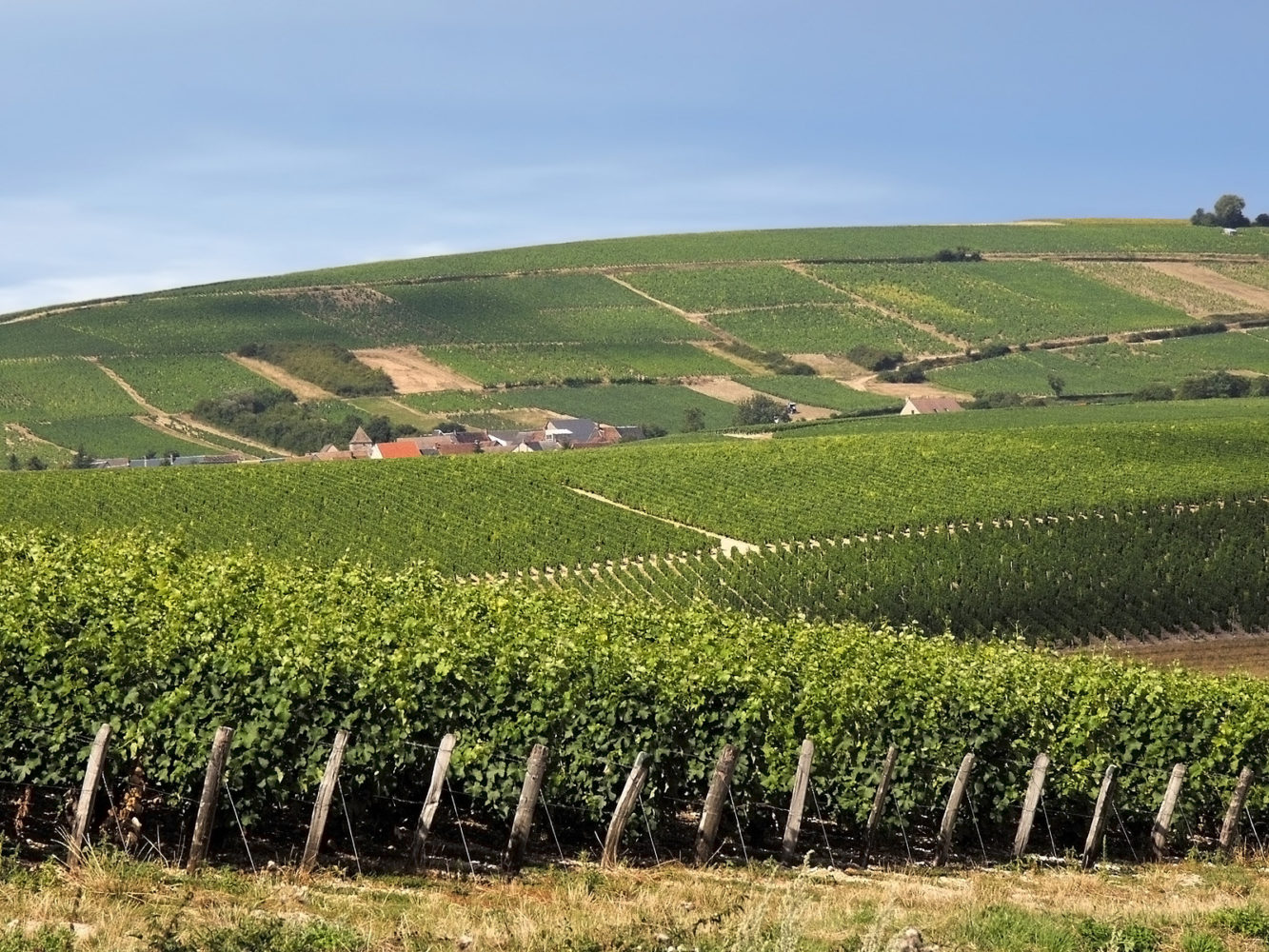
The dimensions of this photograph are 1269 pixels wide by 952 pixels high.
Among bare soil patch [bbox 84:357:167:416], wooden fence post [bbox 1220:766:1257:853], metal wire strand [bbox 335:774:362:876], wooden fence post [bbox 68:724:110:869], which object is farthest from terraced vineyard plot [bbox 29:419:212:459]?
wooden fence post [bbox 68:724:110:869]

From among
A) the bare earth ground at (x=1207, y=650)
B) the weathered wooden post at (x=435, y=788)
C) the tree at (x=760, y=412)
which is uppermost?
the weathered wooden post at (x=435, y=788)

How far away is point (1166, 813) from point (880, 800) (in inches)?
185

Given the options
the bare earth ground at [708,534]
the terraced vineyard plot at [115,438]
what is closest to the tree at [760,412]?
the terraced vineyard plot at [115,438]

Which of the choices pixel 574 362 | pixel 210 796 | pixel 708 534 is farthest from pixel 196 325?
pixel 210 796

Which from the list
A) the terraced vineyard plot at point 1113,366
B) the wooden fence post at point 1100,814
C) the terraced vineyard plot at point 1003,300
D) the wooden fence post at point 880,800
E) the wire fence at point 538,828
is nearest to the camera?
the wire fence at point 538,828

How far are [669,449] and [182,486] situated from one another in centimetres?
2547

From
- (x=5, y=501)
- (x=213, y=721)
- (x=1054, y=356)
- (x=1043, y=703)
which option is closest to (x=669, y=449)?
(x=5, y=501)

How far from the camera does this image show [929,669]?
1922cm

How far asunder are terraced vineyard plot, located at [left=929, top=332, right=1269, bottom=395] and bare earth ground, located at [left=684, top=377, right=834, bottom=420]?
1818 cm

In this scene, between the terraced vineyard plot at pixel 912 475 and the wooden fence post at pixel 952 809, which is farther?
the terraced vineyard plot at pixel 912 475

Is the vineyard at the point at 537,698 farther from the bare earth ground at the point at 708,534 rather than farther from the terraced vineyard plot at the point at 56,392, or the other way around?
the terraced vineyard plot at the point at 56,392

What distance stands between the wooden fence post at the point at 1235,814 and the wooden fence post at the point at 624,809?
9.50 m

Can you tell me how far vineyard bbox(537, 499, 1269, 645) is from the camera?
47719mm

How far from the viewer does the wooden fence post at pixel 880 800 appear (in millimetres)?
16156
